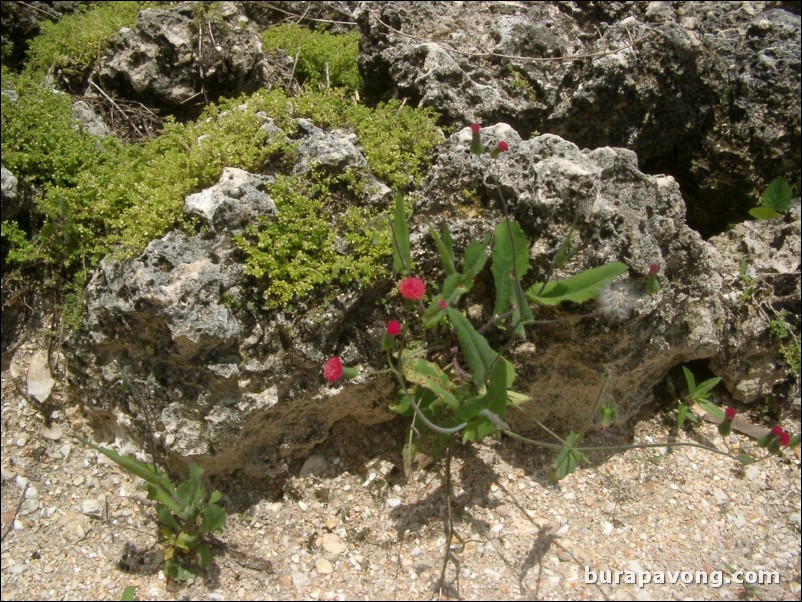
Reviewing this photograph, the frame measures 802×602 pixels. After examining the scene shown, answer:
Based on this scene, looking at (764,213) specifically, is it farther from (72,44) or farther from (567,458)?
(72,44)

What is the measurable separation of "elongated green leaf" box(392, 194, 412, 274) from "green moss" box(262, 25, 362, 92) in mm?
1362

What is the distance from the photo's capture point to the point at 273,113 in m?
3.28

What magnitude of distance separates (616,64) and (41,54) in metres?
3.35

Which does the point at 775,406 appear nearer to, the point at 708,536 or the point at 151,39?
the point at 708,536

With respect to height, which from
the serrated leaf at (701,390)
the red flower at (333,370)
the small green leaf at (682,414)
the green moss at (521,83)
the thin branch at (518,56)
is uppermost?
the thin branch at (518,56)

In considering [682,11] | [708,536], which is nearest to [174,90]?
[682,11]

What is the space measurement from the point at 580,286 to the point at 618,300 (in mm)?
283

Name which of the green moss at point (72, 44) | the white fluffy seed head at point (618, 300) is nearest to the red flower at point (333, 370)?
the white fluffy seed head at point (618, 300)

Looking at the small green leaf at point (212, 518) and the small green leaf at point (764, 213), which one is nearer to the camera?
the small green leaf at point (212, 518)

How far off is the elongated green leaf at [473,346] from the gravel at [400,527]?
675 millimetres

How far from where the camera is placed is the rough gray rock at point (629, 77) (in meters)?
3.60

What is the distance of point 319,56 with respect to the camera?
13.0 feet

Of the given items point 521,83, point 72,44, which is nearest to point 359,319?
point 521,83

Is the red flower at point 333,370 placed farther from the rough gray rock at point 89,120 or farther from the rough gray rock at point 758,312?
the rough gray rock at point 758,312
